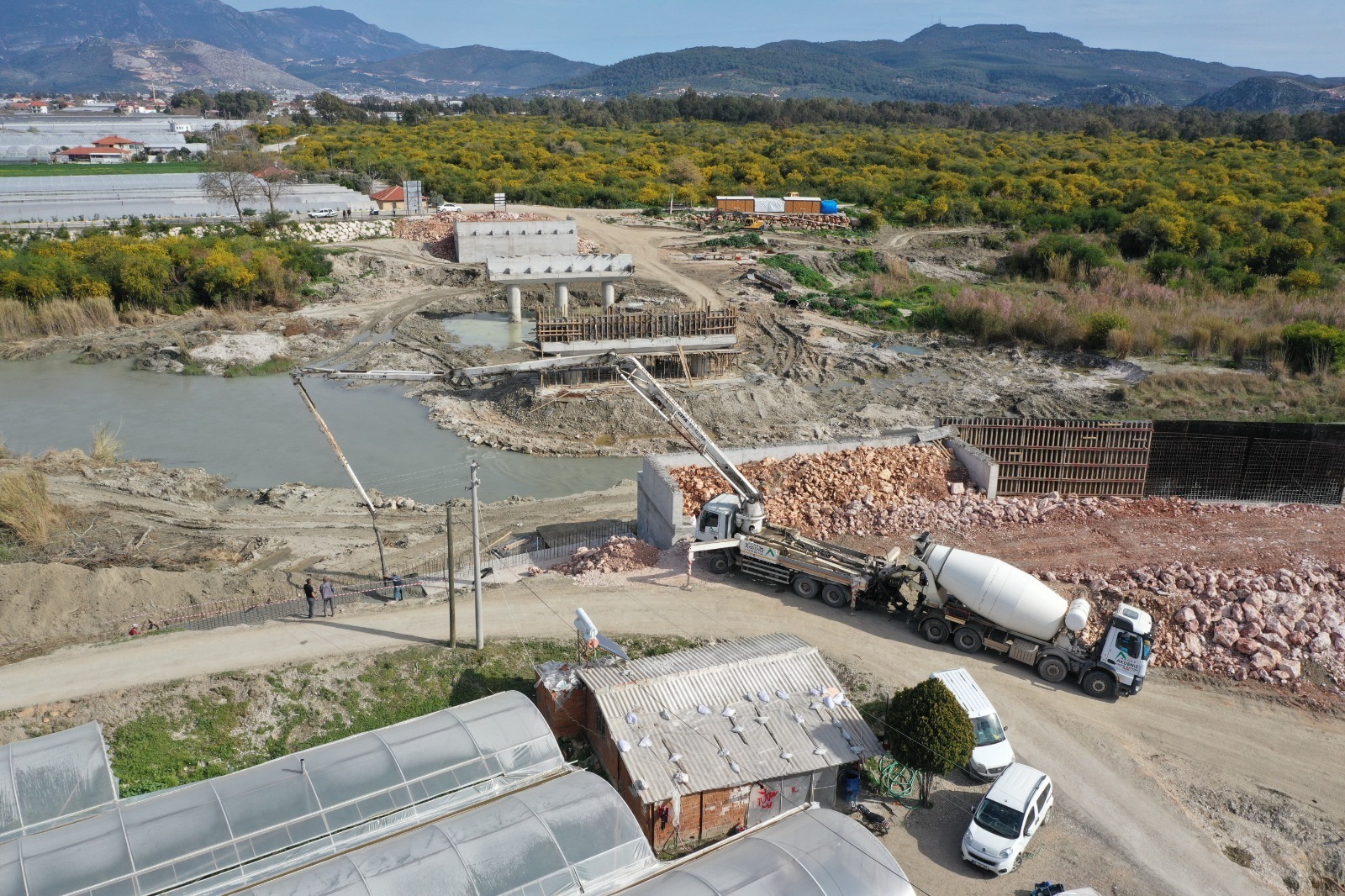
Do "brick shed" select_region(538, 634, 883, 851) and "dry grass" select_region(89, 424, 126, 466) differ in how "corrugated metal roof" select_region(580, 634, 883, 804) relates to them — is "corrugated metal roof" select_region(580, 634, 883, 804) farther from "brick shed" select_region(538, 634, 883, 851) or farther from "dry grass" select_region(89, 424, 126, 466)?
"dry grass" select_region(89, 424, 126, 466)

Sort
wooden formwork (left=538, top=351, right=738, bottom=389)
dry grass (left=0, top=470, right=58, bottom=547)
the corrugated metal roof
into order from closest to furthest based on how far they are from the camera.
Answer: the corrugated metal roof
dry grass (left=0, top=470, right=58, bottom=547)
wooden formwork (left=538, top=351, right=738, bottom=389)

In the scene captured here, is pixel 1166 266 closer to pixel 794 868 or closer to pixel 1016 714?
pixel 1016 714

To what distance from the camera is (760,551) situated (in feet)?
65.9

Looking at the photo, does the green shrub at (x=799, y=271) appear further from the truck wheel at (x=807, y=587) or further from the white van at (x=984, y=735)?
the white van at (x=984, y=735)

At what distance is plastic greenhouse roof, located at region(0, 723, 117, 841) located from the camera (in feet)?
40.8

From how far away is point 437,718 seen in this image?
1430cm

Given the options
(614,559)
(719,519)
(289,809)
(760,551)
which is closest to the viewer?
(289,809)

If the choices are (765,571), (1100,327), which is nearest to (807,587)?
(765,571)

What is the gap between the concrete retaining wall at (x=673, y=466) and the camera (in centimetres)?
2195

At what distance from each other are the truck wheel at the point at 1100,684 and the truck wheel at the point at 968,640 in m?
2.01

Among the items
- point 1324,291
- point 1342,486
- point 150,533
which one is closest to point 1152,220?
point 1324,291

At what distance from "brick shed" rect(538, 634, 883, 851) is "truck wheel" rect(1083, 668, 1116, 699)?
16.3 ft

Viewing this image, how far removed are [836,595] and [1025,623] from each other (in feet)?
13.0

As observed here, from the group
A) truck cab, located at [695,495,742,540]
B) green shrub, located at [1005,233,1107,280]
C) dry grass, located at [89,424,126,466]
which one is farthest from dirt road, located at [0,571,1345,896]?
green shrub, located at [1005,233,1107,280]
